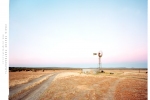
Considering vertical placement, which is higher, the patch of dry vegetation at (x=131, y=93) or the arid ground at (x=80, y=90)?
the patch of dry vegetation at (x=131, y=93)

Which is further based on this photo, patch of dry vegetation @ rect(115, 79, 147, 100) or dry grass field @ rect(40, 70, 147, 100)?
dry grass field @ rect(40, 70, 147, 100)

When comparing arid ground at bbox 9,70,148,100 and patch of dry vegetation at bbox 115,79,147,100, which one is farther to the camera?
arid ground at bbox 9,70,148,100

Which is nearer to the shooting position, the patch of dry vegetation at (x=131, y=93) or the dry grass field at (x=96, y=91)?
the patch of dry vegetation at (x=131, y=93)

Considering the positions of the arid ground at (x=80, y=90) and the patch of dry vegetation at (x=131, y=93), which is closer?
the patch of dry vegetation at (x=131, y=93)

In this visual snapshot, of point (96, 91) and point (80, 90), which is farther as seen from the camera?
point (80, 90)

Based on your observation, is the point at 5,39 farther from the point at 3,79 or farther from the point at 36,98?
the point at 36,98

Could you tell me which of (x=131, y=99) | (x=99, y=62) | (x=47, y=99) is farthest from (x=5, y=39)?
(x=99, y=62)

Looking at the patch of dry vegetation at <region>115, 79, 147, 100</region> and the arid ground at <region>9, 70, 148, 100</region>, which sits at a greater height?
the patch of dry vegetation at <region>115, 79, 147, 100</region>

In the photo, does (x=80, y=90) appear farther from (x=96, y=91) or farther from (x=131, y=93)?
(x=131, y=93)

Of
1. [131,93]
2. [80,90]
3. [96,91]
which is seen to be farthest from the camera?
[80,90]

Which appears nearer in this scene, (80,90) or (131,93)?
(131,93)

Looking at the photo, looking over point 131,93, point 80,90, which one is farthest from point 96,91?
point 131,93

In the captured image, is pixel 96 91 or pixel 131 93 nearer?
pixel 131 93

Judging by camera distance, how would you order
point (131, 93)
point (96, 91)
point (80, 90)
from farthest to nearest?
point (80, 90) → point (96, 91) → point (131, 93)
